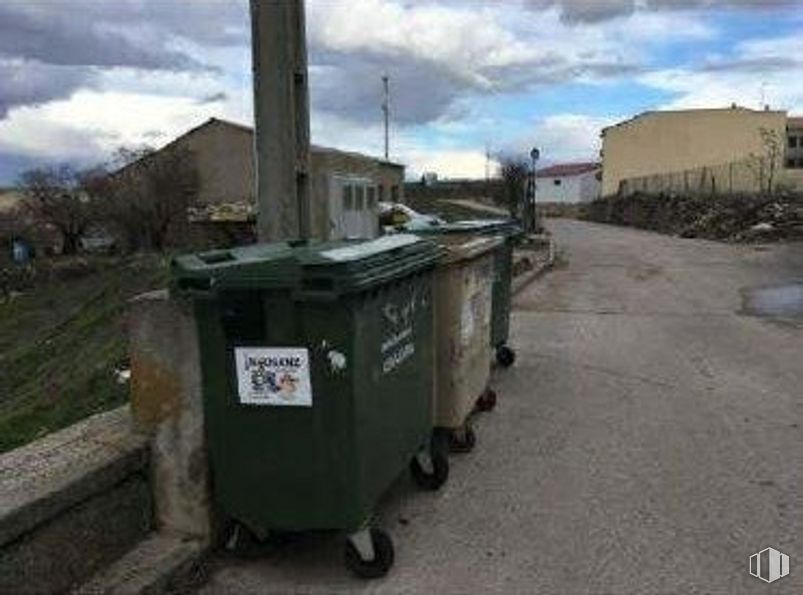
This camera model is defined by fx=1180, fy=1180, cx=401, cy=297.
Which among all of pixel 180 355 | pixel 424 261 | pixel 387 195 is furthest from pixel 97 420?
pixel 387 195

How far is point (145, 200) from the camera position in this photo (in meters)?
34.8

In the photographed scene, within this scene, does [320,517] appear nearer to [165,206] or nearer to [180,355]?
[180,355]

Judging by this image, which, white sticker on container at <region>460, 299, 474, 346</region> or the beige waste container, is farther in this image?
white sticker on container at <region>460, 299, 474, 346</region>

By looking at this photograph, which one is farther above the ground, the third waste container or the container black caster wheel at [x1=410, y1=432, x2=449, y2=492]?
the third waste container

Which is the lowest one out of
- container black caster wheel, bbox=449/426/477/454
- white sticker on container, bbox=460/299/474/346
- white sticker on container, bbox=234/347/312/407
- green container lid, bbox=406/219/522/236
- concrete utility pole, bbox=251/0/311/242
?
container black caster wheel, bbox=449/426/477/454

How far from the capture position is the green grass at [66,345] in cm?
1183

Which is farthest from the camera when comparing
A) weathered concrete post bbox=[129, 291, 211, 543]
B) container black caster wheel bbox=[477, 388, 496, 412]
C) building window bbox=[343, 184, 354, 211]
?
building window bbox=[343, 184, 354, 211]

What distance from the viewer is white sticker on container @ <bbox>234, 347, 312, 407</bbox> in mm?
4805

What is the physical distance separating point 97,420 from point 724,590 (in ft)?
10.0

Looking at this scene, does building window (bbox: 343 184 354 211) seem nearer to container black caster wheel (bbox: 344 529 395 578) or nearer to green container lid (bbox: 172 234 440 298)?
green container lid (bbox: 172 234 440 298)

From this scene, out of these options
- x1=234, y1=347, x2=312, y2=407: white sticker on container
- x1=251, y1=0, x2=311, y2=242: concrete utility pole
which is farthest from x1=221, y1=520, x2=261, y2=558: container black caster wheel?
x1=251, y1=0, x2=311, y2=242: concrete utility pole

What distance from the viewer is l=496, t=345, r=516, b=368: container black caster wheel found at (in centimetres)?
1071

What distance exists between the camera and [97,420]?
5.82m

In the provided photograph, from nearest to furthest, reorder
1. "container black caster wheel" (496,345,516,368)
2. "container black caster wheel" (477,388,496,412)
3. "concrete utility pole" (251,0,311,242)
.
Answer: "concrete utility pole" (251,0,311,242) → "container black caster wheel" (477,388,496,412) → "container black caster wheel" (496,345,516,368)
